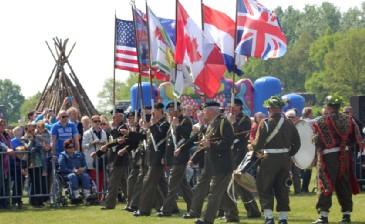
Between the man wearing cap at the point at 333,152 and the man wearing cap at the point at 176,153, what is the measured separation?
2.61m

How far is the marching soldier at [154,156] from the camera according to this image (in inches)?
712

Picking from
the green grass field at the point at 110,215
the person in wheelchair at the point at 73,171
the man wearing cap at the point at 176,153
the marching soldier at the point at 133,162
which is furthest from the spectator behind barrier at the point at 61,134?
the man wearing cap at the point at 176,153

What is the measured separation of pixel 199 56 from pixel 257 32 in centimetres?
140

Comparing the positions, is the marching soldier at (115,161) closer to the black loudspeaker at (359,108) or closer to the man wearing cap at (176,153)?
the man wearing cap at (176,153)

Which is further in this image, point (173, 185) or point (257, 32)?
point (257, 32)

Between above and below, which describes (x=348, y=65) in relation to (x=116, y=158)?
above

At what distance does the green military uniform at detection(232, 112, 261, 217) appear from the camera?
17.4 meters

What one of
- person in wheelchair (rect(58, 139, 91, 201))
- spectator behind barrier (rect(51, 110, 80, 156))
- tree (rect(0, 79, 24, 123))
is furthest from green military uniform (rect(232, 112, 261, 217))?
tree (rect(0, 79, 24, 123))

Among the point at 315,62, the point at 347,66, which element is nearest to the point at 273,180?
the point at 347,66

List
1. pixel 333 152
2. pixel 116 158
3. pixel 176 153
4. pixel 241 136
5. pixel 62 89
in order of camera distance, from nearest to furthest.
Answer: pixel 333 152
pixel 176 153
pixel 241 136
pixel 116 158
pixel 62 89

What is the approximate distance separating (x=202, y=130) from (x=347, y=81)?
9021 centimetres

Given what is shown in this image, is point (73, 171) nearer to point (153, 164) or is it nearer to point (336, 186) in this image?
point (153, 164)

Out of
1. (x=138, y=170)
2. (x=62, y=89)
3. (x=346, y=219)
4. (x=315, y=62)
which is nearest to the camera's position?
(x=346, y=219)

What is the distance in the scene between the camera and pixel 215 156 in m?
15.5
